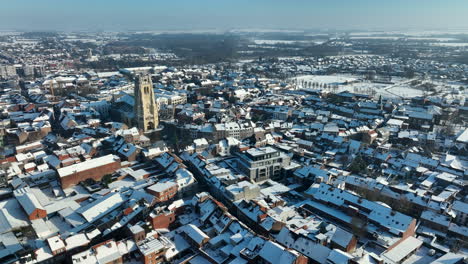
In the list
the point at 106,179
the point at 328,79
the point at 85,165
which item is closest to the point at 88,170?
the point at 85,165

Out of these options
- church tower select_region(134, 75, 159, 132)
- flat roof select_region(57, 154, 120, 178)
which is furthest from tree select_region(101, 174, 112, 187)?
church tower select_region(134, 75, 159, 132)

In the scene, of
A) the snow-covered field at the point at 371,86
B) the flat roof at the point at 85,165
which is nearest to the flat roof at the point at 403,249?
the flat roof at the point at 85,165

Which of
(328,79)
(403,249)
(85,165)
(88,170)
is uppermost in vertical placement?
(328,79)

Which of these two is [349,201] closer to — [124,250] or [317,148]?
[317,148]

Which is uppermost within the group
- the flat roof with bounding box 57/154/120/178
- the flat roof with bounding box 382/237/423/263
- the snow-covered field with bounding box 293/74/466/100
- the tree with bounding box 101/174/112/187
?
the snow-covered field with bounding box 293/74/466/100

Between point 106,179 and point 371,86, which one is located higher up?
point 371,86

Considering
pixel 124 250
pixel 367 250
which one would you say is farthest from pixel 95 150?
pixel 367 250

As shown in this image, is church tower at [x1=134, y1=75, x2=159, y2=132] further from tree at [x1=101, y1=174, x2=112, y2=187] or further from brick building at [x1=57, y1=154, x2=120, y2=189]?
tree at [x1=101, y1=174, x2=112, y2=187]

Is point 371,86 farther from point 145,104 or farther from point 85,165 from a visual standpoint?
point 85,165
